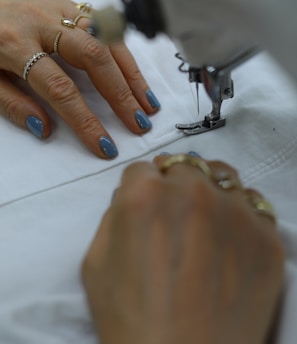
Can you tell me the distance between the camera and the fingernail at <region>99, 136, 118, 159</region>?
0.60 meters

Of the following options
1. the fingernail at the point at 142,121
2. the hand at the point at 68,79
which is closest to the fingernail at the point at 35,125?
the hand at the point at 68,79

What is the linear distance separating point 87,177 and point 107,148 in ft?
0.13

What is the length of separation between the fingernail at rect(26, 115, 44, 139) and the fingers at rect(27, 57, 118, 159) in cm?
3

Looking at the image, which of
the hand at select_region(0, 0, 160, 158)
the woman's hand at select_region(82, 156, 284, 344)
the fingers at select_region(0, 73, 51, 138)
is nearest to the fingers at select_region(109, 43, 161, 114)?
the hand at select_region(0, 0, 160, 158)

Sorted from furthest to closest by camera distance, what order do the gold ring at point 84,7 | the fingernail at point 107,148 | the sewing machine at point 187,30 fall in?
1. the gold ring at point 84,7
2. the fingernail at point 107,148
3. the sewing machine at point 187,30

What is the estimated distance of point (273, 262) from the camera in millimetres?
431

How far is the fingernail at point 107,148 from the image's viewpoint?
0.60 m

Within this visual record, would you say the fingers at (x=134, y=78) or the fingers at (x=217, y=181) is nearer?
the fingers at (x=217, y=181)

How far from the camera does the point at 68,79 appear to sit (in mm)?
636

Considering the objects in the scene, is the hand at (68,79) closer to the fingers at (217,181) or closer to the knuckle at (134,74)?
the knuckle at (134,74)

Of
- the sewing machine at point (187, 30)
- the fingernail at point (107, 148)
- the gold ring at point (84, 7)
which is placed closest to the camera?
the sewing machine at point (187, 30)

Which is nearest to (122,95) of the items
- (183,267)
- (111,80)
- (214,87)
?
(111,80)

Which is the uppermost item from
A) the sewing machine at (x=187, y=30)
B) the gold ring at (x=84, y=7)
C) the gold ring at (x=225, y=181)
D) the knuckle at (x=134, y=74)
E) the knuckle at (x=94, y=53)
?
the sewing machine at (x=187, y=30)

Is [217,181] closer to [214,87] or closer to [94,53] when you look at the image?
[214,87]
